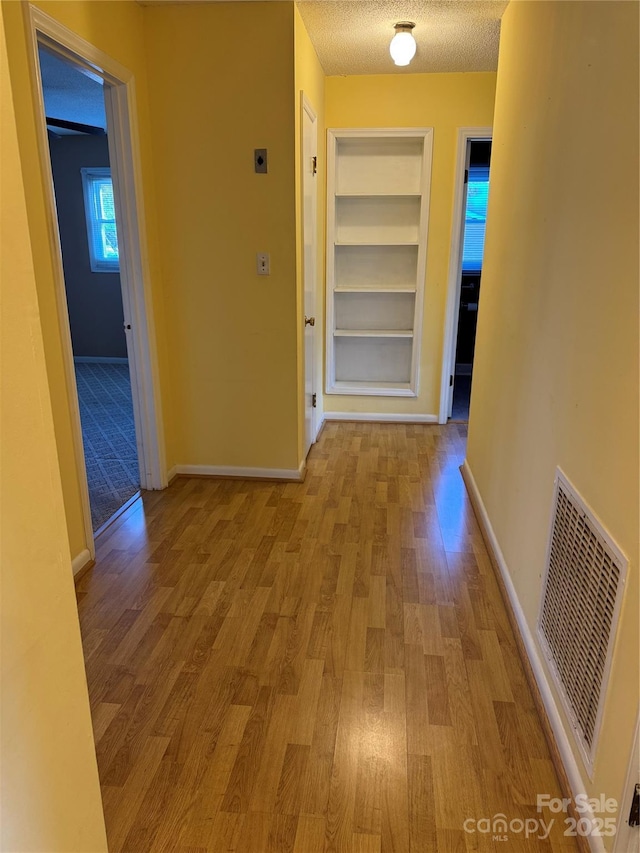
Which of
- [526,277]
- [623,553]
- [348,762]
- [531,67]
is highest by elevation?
[531,67]

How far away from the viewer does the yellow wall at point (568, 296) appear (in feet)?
4.06

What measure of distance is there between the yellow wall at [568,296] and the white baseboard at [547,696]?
6 centimetres

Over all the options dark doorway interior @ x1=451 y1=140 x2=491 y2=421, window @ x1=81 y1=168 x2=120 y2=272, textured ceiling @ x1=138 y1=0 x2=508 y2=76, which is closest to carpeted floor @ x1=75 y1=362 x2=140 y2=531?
window @ x1=81 y1=168 x2=120 y2=272

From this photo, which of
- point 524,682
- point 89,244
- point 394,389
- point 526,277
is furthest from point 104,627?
point 89,244

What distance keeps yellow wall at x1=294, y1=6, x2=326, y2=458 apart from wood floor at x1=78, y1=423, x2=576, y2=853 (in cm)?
101

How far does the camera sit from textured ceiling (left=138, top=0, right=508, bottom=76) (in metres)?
2.76

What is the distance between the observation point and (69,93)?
4418 mm

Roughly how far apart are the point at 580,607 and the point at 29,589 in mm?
1262

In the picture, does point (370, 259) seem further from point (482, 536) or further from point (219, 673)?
point (219, 673)

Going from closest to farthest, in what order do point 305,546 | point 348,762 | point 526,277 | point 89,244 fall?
point 348,762
point 526,277
point 305,546
point 89,244

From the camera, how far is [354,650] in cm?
200

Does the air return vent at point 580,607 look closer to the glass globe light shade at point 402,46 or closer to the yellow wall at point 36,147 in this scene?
the yellow wall at point 36,147

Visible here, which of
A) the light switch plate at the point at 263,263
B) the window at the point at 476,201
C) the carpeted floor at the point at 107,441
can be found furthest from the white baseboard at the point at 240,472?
the window at the point at 476,201

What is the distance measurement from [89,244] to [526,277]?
584 cm
